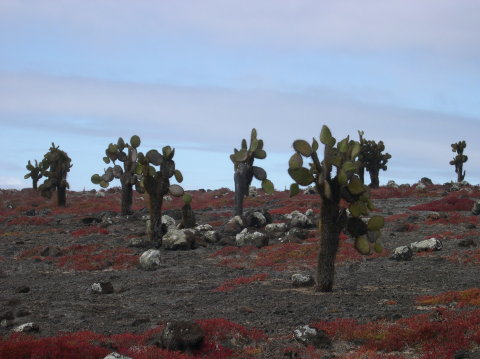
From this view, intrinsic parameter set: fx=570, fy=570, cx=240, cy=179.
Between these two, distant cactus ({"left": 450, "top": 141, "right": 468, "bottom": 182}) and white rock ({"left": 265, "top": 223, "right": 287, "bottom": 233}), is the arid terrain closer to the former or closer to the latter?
white rock ({"left": 265, "top": 223, "right": 287, "bottom": 233})

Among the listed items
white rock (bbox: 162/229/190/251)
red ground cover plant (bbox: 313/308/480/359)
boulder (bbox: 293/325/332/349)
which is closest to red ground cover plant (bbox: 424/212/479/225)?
white rock (bbox: 162/229/190/251)

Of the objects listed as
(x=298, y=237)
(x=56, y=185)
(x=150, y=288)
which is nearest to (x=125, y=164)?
(x=56, y=185)

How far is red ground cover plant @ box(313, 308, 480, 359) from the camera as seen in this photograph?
33.7ft

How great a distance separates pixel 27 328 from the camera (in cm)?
1248

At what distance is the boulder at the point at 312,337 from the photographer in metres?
10.9

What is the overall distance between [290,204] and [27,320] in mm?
27631

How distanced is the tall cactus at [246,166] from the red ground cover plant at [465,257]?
1255cm

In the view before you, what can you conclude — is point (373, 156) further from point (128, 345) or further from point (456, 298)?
point (128, 345)

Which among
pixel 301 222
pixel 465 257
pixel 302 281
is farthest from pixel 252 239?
pixel 465 257

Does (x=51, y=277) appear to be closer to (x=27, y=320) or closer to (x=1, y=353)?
(x=27, y=320)

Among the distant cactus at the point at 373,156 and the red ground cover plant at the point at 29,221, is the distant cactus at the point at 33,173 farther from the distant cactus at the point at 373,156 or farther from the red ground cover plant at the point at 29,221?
the distant cactus at the point at 373,156

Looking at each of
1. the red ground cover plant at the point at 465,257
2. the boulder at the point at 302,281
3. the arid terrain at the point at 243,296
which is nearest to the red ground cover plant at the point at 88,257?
the arid terrain at the point at 243,296

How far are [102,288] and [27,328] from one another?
4837 mm

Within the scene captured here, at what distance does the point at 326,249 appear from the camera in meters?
16.1
